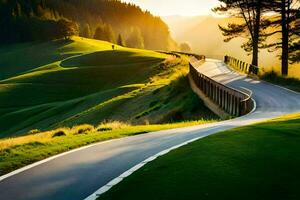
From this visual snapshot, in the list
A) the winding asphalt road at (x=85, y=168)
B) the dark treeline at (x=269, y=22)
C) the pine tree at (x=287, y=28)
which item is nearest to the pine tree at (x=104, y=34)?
the dark treeline at (x=269, y=22)

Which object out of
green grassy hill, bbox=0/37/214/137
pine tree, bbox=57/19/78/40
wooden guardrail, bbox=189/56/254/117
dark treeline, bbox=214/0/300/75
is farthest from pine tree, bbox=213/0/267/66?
pine tree, bbox=57/19/78/40

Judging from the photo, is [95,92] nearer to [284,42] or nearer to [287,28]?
[284,42]

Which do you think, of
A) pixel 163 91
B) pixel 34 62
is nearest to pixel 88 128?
pixel 163 91

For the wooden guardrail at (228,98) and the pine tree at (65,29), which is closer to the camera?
the wooden guardrail at (228,98)

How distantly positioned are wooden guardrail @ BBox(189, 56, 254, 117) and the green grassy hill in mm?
1163

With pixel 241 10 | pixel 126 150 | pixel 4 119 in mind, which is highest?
pixel 241 10

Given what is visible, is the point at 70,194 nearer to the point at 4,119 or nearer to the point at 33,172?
the point at 33,172

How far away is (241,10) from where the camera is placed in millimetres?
55250

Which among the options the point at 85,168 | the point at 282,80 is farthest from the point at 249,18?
the point at 85,168

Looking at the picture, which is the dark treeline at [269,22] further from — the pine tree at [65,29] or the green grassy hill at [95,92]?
the pine tree at [65,29]

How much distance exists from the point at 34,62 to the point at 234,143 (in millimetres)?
119023

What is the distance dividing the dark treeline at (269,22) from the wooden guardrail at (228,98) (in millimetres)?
13603

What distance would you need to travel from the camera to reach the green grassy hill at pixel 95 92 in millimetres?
38531

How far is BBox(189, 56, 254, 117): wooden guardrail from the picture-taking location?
86.1ft
